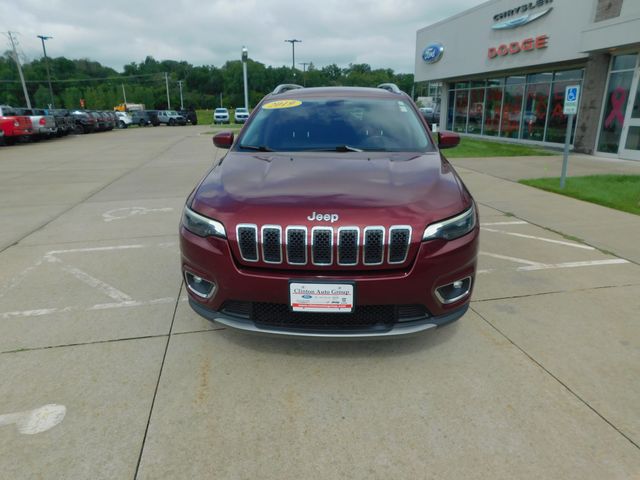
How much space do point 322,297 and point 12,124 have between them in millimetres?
22569

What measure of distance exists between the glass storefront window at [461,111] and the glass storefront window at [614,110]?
980cm

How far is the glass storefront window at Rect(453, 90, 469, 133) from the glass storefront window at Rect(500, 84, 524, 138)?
3.52 metres

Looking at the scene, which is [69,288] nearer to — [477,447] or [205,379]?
[205,379]

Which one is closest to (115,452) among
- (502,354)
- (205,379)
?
(205,379)

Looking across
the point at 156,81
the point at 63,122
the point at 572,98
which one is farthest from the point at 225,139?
the point at 156,81

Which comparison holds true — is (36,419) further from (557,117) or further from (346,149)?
(557,117)

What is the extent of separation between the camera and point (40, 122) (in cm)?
2162

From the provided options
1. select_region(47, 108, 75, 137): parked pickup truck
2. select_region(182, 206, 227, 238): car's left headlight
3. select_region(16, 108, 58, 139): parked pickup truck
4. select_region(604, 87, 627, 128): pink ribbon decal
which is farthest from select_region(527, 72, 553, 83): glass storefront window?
select_region(47, 108, 75, 137): parked pickup truck

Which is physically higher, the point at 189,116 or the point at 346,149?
the point at 346,149

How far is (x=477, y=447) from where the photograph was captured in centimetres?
211

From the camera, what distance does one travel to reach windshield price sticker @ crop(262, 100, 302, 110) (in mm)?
4051

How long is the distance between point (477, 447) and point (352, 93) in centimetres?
329

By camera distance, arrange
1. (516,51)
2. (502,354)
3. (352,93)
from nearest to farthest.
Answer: (502,354)
(352,93)
(516,51)

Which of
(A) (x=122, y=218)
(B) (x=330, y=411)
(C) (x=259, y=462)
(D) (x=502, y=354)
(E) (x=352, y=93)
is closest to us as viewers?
(C) (x=259, y=462)
